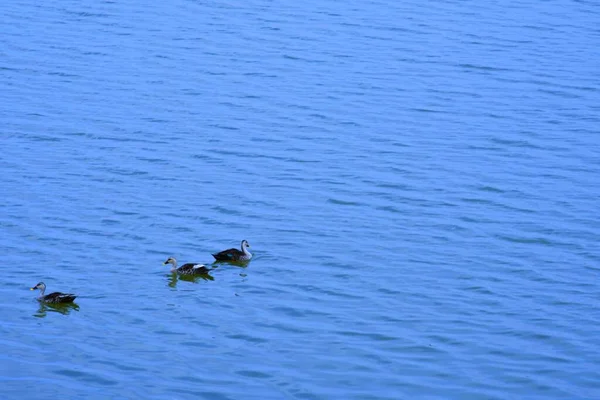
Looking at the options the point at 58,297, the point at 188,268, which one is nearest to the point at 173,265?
the point at 188,268

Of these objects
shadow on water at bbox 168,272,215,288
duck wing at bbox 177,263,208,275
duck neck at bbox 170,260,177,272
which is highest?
duck neck at bbox 170,260,177,272

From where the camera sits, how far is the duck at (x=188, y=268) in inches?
767

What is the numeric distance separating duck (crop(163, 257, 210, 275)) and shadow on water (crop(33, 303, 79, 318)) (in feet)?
6.91

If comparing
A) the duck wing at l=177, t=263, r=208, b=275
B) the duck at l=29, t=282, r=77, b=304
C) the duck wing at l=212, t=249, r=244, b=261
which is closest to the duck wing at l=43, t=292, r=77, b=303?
the duck at l=29, t=282, r=77, b=304

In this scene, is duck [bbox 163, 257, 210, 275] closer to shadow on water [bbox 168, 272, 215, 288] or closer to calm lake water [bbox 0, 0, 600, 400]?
shadow on water [bbox 168, 272, 215, 288]

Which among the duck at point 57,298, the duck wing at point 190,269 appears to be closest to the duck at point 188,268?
the duck wing at point 190,269

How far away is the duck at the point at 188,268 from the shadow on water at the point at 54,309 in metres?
2.11

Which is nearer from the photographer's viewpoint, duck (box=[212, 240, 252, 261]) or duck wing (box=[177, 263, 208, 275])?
duck wing (box=[177, 263, 208, 275])

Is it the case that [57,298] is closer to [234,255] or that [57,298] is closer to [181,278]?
[181,278]

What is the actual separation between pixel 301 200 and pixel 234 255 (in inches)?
149

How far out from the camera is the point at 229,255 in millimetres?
20000

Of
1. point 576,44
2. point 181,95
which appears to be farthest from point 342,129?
point 576,44

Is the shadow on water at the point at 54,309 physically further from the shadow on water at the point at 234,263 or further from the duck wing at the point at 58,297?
the shadow on water at the point at 234,263

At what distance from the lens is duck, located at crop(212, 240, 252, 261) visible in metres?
20.0
